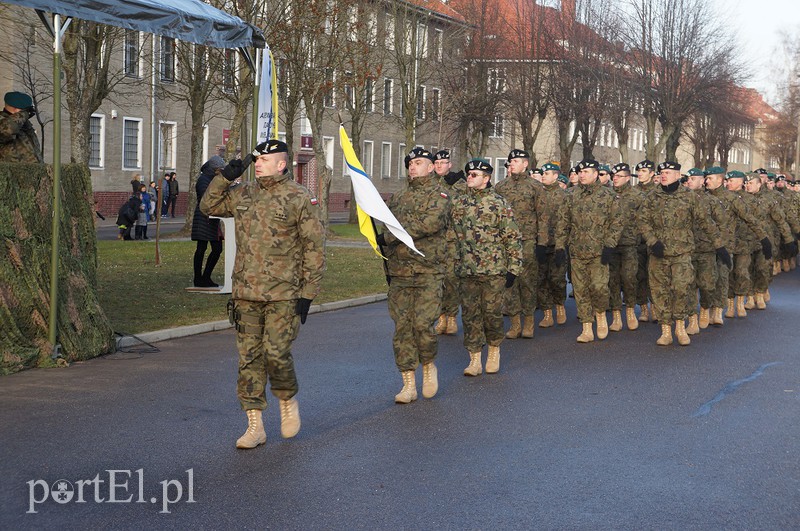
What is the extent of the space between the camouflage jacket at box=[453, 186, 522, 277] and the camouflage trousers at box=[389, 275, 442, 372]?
1.08 metres

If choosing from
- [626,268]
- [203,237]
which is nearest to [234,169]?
[626,268]

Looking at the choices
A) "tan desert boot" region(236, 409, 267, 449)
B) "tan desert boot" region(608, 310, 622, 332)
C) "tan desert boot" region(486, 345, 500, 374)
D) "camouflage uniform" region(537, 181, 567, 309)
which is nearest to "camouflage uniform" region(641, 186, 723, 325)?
"tan desert boot" region(608, 310, 622, 332)

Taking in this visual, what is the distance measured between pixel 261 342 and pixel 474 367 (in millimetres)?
3223

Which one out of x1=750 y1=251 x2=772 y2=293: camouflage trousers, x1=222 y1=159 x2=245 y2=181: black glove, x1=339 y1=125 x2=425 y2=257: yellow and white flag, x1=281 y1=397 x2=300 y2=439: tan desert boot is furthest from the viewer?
x1=750 y1=251 x2=772 y2=293: camouflage trousers

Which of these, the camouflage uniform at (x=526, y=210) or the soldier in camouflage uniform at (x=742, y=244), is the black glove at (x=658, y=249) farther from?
the soldier in camouflage uniform at (x=742, y=244)

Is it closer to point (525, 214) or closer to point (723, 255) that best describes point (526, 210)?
point (525, 214)

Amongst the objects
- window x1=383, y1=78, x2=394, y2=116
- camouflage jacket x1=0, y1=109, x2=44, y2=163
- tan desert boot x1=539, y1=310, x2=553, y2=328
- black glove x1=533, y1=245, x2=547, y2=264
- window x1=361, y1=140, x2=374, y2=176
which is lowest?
tan desert boot x1=539, y1=310, x2=553, y2=328

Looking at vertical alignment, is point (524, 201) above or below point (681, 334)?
above

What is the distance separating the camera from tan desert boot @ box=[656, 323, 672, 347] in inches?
474

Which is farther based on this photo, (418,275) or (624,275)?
(624,275)

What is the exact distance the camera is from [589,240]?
12.3 meters

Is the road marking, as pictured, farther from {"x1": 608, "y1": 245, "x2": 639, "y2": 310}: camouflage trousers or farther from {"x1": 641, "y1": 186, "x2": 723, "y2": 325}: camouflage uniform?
{"x1": 608, "y1": 245, "x2": 639, "y2": 310}: camouflage trousers

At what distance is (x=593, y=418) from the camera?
26.3ft

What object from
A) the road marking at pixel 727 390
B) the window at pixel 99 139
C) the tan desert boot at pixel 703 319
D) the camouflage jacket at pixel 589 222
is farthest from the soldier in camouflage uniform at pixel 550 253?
the window at pixel 99 139
